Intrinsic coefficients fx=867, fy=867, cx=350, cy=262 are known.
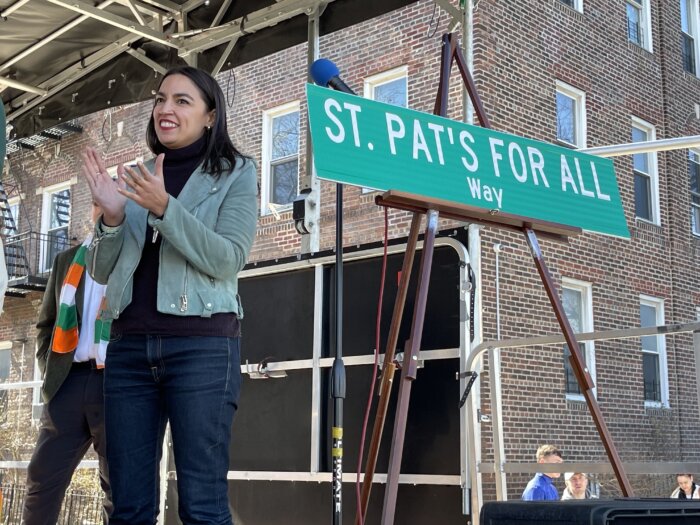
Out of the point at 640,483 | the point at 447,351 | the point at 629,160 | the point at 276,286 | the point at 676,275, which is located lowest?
the point at 640,483

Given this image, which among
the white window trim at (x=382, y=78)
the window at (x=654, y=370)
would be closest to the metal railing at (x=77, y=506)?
the white window trim at (x=382, y=78)

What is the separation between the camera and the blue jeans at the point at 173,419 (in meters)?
2.08

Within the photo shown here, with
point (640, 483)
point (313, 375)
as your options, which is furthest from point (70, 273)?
point (640, 483)

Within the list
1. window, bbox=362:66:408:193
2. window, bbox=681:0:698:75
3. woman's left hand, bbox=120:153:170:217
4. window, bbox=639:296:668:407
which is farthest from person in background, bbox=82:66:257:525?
window, bbox=681:0:698:75

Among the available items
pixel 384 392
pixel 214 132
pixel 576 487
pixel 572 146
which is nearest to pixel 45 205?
pixel 572 146

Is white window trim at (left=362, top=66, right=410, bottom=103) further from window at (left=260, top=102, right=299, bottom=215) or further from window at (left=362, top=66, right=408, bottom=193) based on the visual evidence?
window at (left=260, top=102, right=299, bottom=215)

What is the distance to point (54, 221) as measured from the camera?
16953 mm

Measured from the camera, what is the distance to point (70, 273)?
3.79m

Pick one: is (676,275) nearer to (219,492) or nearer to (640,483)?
(640,483)

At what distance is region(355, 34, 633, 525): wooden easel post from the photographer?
9.39 feet

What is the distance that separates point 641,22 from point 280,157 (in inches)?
252

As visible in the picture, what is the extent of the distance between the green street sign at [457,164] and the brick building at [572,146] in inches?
210

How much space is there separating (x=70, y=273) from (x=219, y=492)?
1.98 meters

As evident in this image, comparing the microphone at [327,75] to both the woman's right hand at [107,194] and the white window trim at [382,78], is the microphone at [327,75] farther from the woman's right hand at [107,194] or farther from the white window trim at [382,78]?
the white window trim at [382,78]
